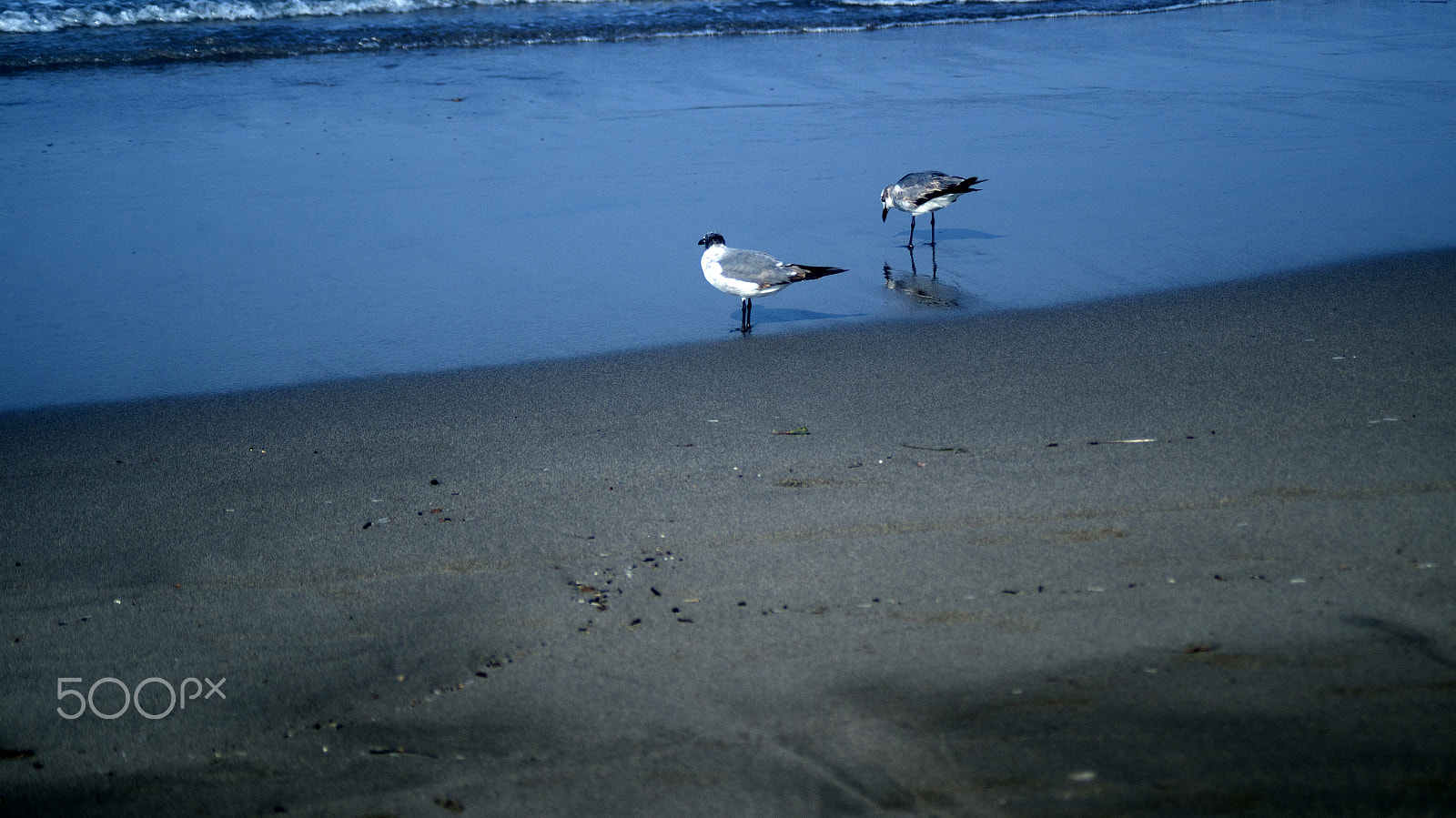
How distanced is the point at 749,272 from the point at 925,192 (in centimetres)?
182

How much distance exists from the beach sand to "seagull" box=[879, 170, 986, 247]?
6.57 ft

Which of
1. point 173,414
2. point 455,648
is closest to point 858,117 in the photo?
point 173,414

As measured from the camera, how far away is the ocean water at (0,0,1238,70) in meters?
13.1

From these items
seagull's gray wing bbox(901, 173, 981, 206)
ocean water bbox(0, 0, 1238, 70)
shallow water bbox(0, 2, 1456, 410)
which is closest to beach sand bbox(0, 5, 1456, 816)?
shallow water bbox(0, 2, 1456, 410)

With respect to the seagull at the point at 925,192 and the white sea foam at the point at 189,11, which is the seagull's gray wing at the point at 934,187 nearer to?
the seagull at the point at 925,192

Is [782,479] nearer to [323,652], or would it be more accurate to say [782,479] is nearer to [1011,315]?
[323,652]

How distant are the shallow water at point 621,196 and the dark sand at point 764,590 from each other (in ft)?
2.93

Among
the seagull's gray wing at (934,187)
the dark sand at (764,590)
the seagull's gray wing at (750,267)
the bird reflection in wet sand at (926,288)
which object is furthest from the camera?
the seagull's gray wing at (934,187)

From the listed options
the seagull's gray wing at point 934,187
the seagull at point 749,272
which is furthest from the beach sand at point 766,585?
the seagull's gray wing at point 934,187

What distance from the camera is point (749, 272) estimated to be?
18.1ft

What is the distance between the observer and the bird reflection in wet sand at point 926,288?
A: 5.86 m

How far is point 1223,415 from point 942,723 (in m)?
2.25

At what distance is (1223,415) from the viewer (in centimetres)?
410

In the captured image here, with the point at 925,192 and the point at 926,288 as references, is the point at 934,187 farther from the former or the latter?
the point at 926,288
